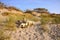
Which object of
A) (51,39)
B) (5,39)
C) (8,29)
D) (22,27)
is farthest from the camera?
(22,27)

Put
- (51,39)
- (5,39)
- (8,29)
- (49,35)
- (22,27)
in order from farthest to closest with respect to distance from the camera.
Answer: (22,27), (8,29), (49,35), (51,39), (5,39)

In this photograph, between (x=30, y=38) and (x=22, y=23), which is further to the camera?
(x=22, y=23)

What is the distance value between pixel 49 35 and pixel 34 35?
78cm

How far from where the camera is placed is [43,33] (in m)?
9.96

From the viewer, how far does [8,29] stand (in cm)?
1055

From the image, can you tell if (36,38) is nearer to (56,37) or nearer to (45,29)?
(56,37)

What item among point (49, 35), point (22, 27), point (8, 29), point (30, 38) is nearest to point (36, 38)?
point (30, 38)

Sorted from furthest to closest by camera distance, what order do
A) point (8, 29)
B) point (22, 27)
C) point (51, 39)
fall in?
point (22, 27)
point (8, 29)
point (51, 39)

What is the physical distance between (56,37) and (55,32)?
989mm

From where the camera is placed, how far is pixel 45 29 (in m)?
10.7

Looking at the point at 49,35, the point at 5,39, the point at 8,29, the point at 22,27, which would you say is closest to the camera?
the point at 5,39

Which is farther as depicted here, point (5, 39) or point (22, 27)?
point (22, 27)

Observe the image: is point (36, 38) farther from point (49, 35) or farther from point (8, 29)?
point (8, 29)

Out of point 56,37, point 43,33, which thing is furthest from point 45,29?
point 56,37
